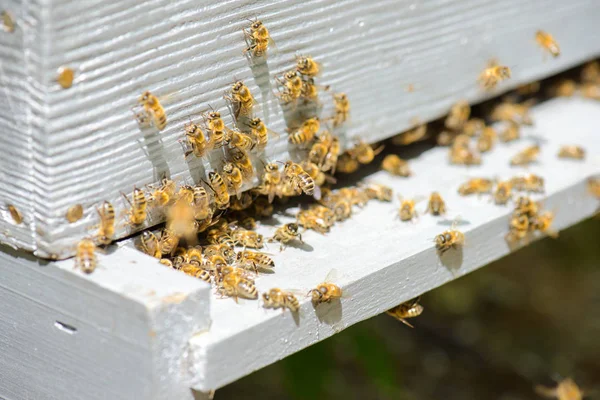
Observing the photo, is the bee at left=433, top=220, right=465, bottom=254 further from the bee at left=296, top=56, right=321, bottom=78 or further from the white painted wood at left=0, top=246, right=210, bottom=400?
the white painted wood at left=0, top=246, right=210, bottom=400

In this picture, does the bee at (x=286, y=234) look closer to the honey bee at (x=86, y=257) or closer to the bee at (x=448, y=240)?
the bee at (x=448, y=240)

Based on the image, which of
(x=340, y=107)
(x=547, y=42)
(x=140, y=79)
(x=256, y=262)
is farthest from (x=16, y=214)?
(x=547, y=42)

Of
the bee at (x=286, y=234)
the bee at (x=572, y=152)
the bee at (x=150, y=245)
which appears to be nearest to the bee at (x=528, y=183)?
the bee at (x=572, y=152)

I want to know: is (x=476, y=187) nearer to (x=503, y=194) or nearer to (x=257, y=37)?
(x=503, y=194)

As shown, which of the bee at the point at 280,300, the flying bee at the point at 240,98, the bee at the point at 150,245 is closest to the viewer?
the bee at the point at 280,300

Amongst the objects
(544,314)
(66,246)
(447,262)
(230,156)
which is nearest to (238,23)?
(230,156)
